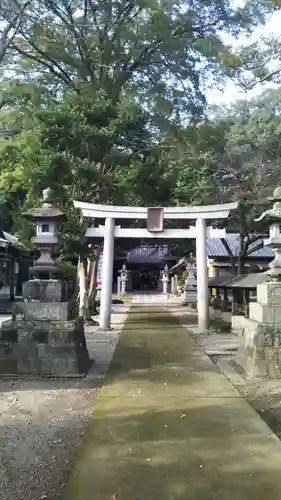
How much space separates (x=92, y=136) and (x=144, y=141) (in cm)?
287

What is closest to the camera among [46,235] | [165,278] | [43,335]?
[43,335]

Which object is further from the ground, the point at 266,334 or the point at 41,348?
the point at 266,334

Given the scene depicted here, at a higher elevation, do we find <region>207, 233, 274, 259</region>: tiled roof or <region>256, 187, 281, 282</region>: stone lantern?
<region>207, 233, 274, 259</region>: tiled roof

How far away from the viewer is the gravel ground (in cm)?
405

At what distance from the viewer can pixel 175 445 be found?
4805 mm

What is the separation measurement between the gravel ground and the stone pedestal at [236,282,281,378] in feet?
8.72

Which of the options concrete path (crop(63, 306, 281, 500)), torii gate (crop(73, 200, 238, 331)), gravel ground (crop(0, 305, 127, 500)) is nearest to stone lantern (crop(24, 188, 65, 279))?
gravel ground (crop(0, 305, 127, 500))

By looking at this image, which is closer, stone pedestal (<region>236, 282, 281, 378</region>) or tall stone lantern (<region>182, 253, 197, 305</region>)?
stone pedestal (<region>236, 282, 281, 378</region>)

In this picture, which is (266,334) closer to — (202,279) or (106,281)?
(202,279)

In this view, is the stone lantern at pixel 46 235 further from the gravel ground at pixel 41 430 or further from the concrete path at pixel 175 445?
the concrete path at pixel 175 445

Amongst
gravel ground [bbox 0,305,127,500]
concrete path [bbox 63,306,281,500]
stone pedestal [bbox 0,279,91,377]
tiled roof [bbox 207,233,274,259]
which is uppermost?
tiled roof [bbox 207,233,274,259]

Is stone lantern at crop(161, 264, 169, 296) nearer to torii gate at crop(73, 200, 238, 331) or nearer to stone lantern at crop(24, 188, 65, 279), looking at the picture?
torii gate at crop(73, 200, 238, 331)

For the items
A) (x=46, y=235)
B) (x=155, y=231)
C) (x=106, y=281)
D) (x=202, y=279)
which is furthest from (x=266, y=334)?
(x=106, y=281)

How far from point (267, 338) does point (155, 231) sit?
8194 mm
